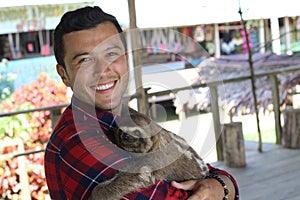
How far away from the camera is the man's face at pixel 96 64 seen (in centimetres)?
104

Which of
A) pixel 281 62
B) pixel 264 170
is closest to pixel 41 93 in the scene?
pixel 264 170

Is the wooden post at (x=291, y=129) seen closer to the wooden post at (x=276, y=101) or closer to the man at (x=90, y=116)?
the wooden post at (x=276, y=101)

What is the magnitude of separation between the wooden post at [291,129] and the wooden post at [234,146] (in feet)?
2.45

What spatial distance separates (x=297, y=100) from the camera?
749cm

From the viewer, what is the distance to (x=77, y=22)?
1.05m

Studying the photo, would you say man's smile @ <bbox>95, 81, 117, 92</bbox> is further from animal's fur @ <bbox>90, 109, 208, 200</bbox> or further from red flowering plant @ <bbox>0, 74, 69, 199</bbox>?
red flowering plant @ <bbox>0, 74, 69, 199</bbox>

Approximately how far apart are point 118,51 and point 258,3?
4512 mm

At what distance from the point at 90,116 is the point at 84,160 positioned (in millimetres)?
145

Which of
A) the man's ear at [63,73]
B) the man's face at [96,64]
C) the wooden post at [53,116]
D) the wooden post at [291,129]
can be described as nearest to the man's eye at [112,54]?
the man's face at [96,64]

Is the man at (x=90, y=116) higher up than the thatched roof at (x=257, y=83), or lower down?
higher up

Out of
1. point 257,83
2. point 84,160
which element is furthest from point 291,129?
point 84,160

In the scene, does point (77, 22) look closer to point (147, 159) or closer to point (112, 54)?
point (112, 54)

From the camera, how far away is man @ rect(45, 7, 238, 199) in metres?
0.95

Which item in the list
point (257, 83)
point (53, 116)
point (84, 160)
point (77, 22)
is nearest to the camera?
point (84, 160)
